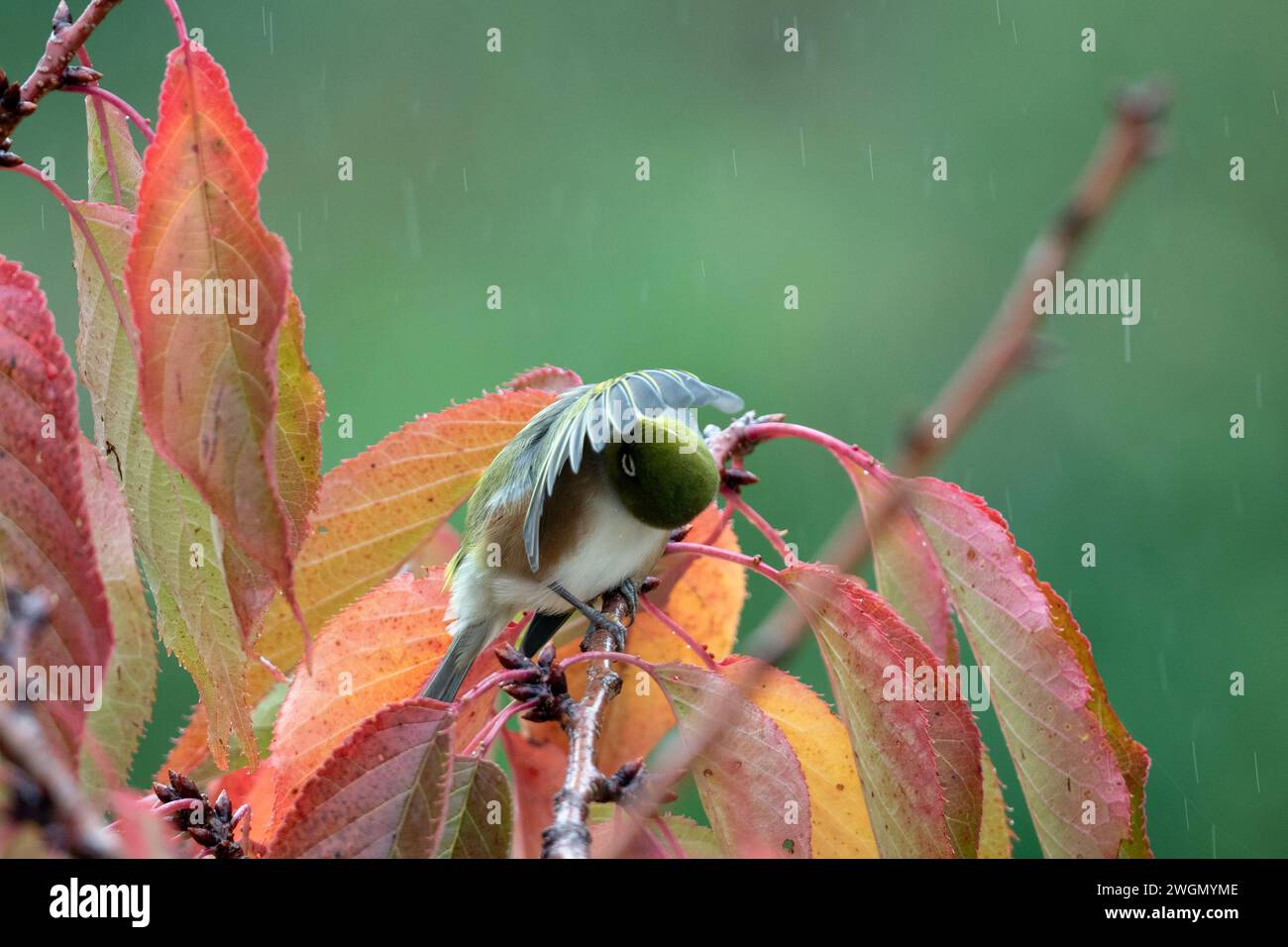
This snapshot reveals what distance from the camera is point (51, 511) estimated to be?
69cm

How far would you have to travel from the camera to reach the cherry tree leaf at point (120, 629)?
875 mm

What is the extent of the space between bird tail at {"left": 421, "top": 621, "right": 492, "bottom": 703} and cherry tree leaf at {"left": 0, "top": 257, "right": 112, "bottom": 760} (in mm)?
477

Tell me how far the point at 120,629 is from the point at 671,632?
0.60m

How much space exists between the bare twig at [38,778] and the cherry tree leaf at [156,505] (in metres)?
0.45

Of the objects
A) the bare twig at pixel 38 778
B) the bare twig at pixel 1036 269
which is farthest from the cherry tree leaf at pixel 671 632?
the bare twig at pixel 1036 269

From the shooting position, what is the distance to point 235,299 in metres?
0.72

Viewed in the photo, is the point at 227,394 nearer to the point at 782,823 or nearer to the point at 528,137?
the point at 782,823

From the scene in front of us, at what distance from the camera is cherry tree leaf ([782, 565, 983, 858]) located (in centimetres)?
86

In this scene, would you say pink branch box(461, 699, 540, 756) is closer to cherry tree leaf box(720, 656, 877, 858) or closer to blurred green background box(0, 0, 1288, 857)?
cherry tree leaf box(720, 656, 877, 858)

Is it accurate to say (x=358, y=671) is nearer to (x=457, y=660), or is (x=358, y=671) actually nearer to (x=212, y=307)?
(x=457, y=660)

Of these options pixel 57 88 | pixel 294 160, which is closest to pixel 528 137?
pixel 294 160

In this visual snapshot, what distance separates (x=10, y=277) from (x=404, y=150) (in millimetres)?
4549

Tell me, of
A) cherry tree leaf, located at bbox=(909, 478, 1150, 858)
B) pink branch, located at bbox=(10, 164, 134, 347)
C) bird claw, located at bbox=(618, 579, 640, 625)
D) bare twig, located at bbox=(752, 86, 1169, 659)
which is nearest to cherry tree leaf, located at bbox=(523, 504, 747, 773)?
bird claw, located at bbox=(618, 579, 640, 625)

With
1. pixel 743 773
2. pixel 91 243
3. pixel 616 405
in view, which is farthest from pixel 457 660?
pixel 91 243
